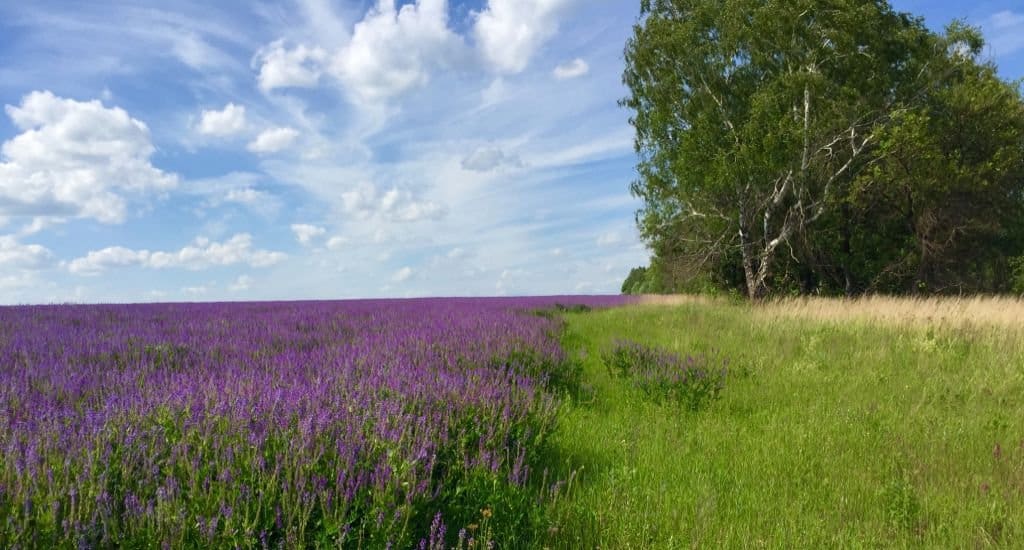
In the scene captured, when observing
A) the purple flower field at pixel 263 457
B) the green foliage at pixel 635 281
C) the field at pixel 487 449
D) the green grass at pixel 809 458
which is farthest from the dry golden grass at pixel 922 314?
the green foliage at pixel 635 281

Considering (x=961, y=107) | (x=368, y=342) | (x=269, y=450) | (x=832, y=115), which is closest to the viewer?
(x=269, y=450)

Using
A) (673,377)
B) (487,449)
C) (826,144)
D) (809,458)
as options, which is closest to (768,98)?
(826,144)

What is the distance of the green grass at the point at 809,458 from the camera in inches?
117

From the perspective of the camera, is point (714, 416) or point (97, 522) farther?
point (714, 416)

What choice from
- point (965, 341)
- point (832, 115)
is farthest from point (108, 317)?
point (832, 115)

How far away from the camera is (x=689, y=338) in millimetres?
10227

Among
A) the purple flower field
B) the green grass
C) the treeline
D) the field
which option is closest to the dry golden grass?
the green grass

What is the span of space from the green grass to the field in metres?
0.02

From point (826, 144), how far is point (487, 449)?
65.3ft

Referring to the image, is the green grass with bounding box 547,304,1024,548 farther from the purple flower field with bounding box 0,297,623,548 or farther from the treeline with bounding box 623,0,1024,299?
the treeline with bounding box 623,0,1024,299

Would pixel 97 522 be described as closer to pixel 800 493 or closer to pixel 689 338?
pixel 800 493

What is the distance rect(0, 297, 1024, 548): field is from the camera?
2.27 meters

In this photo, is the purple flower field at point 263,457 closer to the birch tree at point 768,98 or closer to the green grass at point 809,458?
the green grass at point 809,458

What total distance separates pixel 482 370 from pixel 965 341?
830 cm
